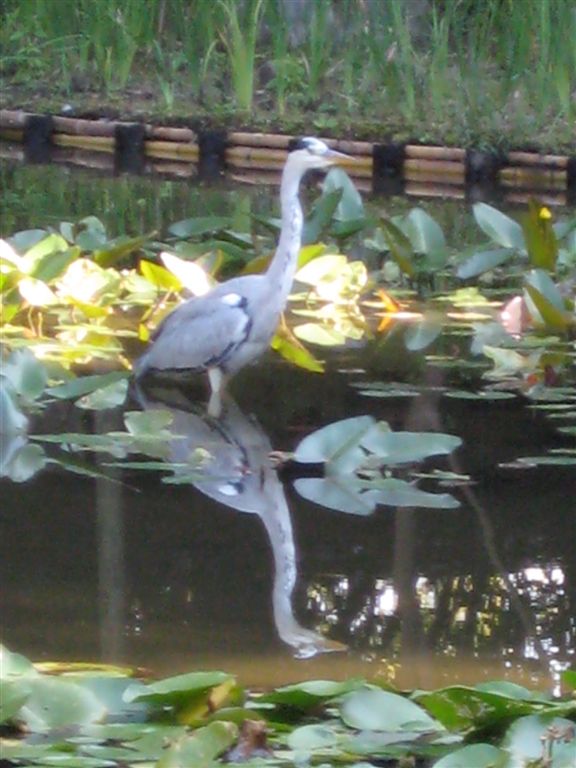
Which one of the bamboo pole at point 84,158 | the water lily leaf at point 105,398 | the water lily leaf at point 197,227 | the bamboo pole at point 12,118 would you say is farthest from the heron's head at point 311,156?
the bamboo pole at point 12,118

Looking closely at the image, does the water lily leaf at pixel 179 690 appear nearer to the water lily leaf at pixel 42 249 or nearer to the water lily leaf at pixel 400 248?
the water lily leaf at pixel 42 249

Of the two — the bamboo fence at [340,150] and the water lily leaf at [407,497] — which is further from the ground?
the bamboo fence at [340,150]

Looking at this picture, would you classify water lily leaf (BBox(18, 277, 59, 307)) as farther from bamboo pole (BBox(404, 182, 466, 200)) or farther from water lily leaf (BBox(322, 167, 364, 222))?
bamboo pole (BBox(404, 182, 466, 200))

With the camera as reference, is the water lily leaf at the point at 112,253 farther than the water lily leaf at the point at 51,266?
Yes

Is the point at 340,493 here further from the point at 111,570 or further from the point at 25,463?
the point at 25,463

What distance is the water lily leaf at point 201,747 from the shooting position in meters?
2.53

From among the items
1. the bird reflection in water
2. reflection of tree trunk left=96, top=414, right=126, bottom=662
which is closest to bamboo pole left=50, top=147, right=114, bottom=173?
the bird reflection in water

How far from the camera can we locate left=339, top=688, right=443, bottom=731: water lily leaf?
9.04 ft

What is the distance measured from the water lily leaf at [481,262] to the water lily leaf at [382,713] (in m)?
4.57

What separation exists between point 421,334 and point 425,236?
3.20ft

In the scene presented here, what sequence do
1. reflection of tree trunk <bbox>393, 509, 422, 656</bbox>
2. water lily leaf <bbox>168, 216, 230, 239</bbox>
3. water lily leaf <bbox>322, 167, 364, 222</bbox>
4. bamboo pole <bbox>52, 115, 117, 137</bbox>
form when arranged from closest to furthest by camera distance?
reflection of tree trunk <bbox>393, 509, 422, 656</bbox>
water lily leaf <bbox>168, 216, 230, 239</bbox>
water lily leaf <bbox>322, 167, 364, 222</bbox>
bamboo pole <bbox>52, 115, 117, 137</bbox>

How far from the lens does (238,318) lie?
5.53 metres

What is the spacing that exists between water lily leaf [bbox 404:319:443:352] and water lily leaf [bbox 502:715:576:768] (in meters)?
3.74

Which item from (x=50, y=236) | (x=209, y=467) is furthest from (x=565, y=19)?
(x=209, y=467)
